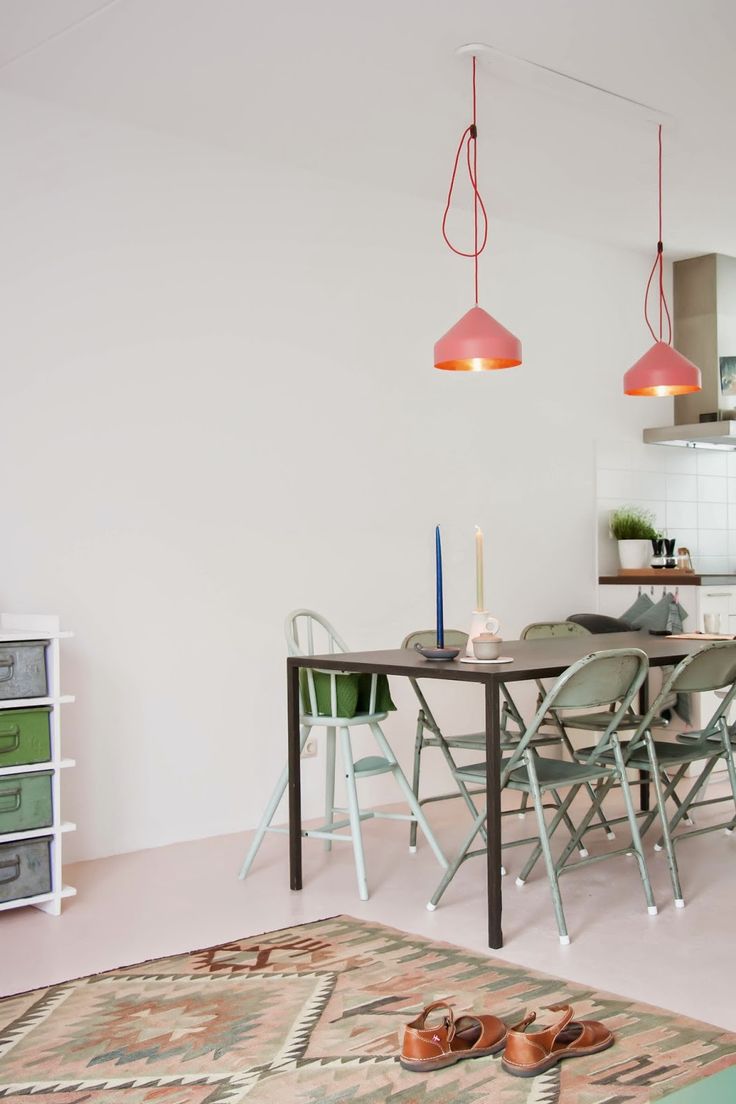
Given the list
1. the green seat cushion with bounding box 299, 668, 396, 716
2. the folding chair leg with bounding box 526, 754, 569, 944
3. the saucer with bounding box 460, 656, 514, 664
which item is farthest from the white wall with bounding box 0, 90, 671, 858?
the folding chair leg with bounding box 526, 754, 569, 944

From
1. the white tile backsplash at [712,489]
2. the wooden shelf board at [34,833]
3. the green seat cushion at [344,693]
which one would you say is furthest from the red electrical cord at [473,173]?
the wooden shelf board at [34,833]

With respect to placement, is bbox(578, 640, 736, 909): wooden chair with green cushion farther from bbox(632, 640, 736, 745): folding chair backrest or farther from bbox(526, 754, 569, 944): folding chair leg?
bbox(526, 754, 569, 944): folding chair leg

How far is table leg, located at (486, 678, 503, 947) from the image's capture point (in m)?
3.34

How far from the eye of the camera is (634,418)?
689 centimetres

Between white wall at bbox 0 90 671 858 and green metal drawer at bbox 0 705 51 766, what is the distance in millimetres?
659

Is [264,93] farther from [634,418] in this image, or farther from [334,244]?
[634,418]

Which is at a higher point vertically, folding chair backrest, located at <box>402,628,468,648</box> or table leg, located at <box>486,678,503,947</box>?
folding chair backrest, located at <box>402,628,468,648</box>

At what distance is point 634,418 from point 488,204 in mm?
1721

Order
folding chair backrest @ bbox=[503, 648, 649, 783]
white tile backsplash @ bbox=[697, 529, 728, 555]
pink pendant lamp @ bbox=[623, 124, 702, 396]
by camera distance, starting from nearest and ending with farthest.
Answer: folding chair backrest @ bbox=[503, 648, 649, 783]
pink pendant lamp @ bbox=[623, 124, 702, 396]
white tile backsplash @ bbox=[697, 529, 728, 555]

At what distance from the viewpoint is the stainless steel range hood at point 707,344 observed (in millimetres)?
6773

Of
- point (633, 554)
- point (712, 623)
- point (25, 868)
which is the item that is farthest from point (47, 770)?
point (633, 554)

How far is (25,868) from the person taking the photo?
3.79m

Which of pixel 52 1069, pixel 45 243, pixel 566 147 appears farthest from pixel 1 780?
pixel 566 147

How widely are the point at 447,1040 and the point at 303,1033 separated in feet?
1.23
